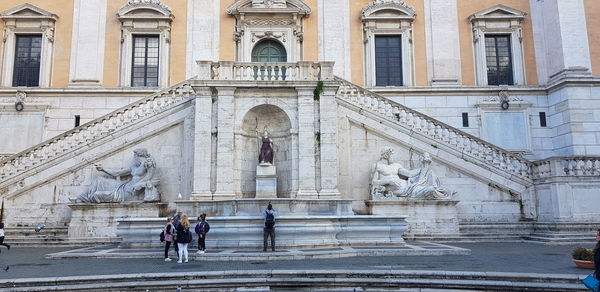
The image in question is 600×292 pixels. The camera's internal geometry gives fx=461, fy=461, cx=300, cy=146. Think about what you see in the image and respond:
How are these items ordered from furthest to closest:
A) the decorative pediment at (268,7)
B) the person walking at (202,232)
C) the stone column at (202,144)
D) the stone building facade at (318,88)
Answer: the decorative pediment at (268,7)
the stone building facade at (318,88)
the stone column at (202,144)
the person walking at (202,232)

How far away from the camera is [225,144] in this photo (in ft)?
58.5

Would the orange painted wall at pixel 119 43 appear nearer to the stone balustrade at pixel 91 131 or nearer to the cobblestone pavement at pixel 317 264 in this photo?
the stone balustrade at pixel 91 131

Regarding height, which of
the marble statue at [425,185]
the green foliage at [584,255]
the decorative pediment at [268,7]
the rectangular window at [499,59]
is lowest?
the green foliage at [584,255]

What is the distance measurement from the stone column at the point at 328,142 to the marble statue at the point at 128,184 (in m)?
6.78

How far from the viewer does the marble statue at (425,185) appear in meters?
18.0

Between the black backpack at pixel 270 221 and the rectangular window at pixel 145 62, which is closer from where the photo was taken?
the black backpack at pixel 270 221

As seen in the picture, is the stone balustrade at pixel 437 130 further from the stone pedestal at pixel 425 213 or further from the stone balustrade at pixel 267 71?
the stone pedestal at pixel 425 213

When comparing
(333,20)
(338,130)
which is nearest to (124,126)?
(338,130)

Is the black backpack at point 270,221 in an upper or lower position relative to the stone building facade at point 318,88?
lower

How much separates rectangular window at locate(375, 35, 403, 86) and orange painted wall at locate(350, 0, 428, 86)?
86 cm

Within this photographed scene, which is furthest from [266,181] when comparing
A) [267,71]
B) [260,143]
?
[267,71]

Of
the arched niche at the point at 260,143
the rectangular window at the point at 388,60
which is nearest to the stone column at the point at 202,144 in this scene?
the arched niche at the point at 260,143

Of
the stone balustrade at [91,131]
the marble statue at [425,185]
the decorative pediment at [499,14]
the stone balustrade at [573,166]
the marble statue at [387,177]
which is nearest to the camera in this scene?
the stone balustrade at [573,166]

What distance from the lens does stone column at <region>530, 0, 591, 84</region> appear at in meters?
24.1
